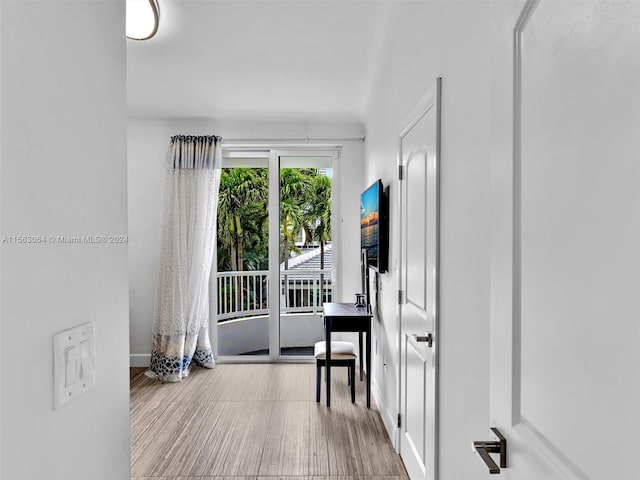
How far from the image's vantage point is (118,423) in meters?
0.90

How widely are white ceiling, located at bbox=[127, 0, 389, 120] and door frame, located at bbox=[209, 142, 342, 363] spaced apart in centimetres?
40

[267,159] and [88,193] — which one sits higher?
[267,159]

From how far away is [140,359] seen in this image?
4.74 metres

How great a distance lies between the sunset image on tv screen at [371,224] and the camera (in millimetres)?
3166

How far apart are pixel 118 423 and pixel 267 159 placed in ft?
13.8

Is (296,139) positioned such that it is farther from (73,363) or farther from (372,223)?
(73,363)

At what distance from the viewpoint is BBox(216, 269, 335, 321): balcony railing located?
16.1 ft

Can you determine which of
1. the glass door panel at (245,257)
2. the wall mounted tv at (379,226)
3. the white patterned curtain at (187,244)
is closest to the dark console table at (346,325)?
the wall mounted tv at (379,226)
